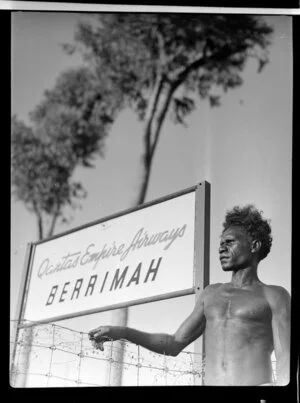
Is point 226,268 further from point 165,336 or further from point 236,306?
point 165,336

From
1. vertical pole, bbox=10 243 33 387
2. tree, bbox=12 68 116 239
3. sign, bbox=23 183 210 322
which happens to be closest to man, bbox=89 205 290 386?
sign, bbox=23 183 210 322

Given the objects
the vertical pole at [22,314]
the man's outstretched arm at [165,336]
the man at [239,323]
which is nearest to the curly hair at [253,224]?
the man at [239,323]

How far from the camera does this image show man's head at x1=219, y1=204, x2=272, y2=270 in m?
3.15

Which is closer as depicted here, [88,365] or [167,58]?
[88,365]

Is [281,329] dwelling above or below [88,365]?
above

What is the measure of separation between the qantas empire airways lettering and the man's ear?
28 cm

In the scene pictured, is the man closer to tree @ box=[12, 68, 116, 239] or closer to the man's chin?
the man's chin

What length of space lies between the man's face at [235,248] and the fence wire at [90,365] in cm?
38

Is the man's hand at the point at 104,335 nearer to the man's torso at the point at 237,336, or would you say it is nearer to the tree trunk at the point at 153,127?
the tree trunk at the point at 153,127

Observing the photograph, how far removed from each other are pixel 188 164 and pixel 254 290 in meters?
0.55

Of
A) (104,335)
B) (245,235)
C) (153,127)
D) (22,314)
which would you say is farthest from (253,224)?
(22,314)

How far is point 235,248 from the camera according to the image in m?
3.15

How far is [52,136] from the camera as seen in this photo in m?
3.21

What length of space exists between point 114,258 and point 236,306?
502 millimetres
